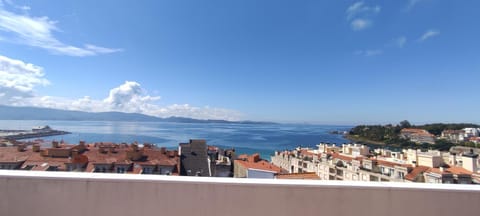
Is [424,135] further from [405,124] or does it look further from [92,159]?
[92,159]

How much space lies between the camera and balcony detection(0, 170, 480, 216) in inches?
41.3

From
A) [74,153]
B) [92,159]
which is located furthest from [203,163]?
[74,153]

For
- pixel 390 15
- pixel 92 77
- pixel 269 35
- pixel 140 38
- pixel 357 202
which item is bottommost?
pixel 357 202

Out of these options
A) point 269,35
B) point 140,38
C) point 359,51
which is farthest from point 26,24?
point 359,51

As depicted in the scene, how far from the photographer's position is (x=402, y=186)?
3.47ft

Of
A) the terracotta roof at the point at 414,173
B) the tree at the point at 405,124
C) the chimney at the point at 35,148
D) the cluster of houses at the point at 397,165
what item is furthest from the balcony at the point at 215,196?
the tree at the point at 405,124

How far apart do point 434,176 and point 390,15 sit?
16.6 feet

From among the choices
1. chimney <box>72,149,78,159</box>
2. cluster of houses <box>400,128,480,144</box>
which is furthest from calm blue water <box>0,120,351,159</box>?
cluster of houses <box>400,128,480,144</box>

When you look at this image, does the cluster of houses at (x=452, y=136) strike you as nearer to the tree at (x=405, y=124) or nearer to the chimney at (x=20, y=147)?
the tree at (x=405, y=124)

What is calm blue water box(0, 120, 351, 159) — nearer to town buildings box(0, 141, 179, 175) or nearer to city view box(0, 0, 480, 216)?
city view box(0, 0, 480, 216)

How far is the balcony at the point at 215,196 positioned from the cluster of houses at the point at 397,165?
4.23 m

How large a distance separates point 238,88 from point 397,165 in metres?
13.2

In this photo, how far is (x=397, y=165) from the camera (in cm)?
911

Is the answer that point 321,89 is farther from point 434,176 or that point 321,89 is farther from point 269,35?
point 434,176
